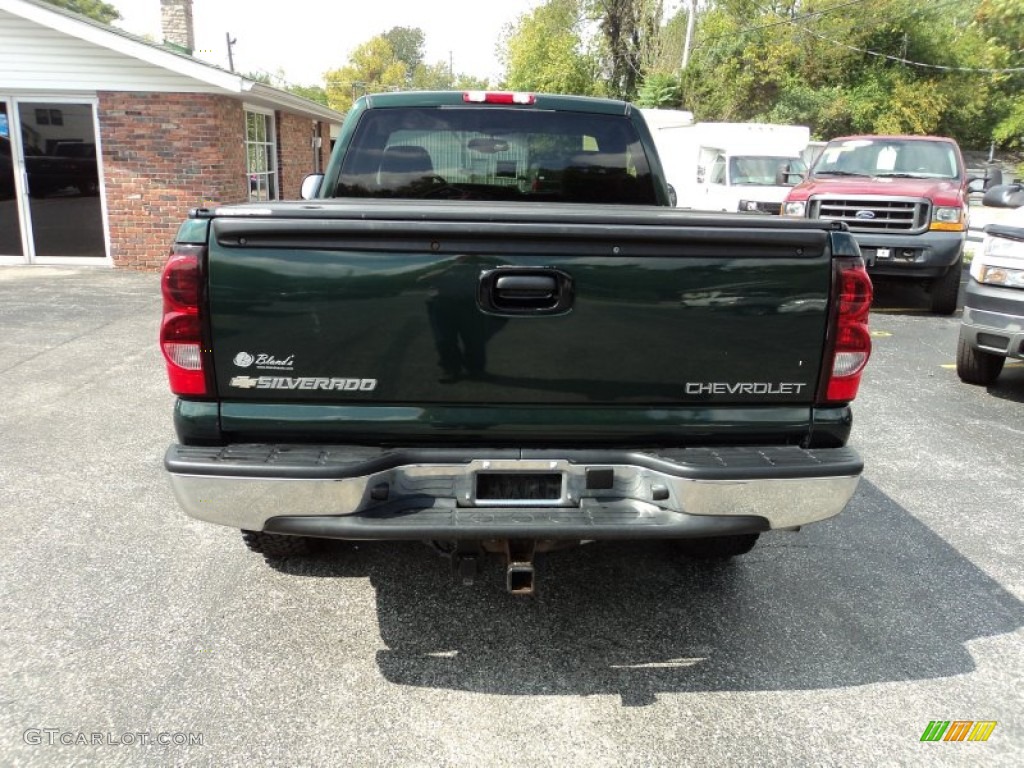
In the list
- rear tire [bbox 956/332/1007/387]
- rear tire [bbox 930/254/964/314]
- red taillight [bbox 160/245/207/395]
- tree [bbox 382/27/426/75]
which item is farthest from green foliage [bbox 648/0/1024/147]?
tree [bbox 382/27/426/75]

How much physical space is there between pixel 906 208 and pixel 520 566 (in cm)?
953

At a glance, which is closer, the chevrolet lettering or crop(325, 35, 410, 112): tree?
the chevrolet lettering

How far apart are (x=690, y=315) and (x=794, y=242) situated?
0.42 meters

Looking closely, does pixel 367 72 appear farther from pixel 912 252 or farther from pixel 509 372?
pixel 509 372

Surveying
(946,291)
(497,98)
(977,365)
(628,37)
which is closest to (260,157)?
(946,291)

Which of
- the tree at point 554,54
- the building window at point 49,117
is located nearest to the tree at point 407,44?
the tree at point 554,54

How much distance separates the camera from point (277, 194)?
16875mm

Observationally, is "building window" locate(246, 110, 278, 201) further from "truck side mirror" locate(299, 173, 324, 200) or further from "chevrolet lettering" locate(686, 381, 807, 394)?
"chevrolet lettering" locate(686, 381, 807, 394)

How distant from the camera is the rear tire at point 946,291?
10.9 m

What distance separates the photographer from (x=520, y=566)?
2805mm

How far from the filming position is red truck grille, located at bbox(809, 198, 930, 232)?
34.4ft

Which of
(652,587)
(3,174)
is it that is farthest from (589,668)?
(3,174)

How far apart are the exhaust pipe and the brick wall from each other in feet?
36.8

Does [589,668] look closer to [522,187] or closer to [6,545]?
[522,187]
